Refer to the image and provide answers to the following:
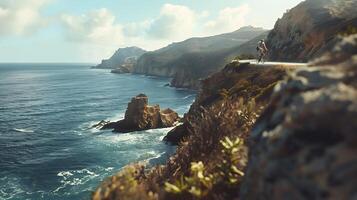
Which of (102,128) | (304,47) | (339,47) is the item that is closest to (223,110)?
(339,47)

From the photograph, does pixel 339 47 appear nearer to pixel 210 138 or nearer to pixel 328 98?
pixel 328 98

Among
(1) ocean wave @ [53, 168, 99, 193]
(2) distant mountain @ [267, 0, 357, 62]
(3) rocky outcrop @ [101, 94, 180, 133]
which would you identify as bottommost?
(1) ocean wave @ [53, 168, 99, 193]

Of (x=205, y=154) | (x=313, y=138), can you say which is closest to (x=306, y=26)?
(x=205, y=154)

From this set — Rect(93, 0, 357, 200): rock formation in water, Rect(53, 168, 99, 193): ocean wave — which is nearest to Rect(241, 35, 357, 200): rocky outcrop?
Rect(93, 0, 357, 200): rock formation in water

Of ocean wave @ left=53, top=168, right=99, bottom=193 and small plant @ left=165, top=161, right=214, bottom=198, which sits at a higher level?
small plant @ left=165, top=161, right=214, bottom=198

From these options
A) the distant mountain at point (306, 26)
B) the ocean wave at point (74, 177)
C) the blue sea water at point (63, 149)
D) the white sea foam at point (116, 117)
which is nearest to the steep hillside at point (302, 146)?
the blue sea water at point (63, 149)

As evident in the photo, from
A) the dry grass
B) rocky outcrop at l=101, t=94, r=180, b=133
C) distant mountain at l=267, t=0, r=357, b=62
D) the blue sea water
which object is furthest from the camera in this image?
rocky outcrop at l=101, t=94, r=180, b=133

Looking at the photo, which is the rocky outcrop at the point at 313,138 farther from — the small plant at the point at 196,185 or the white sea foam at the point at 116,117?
the white sea foam at the point at 116,117

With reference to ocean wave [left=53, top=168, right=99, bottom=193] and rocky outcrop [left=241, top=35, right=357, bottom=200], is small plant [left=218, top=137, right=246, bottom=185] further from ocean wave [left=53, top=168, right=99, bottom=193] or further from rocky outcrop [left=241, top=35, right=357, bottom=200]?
ocean wave [left=53, top=168, right=99, bottom=193]
